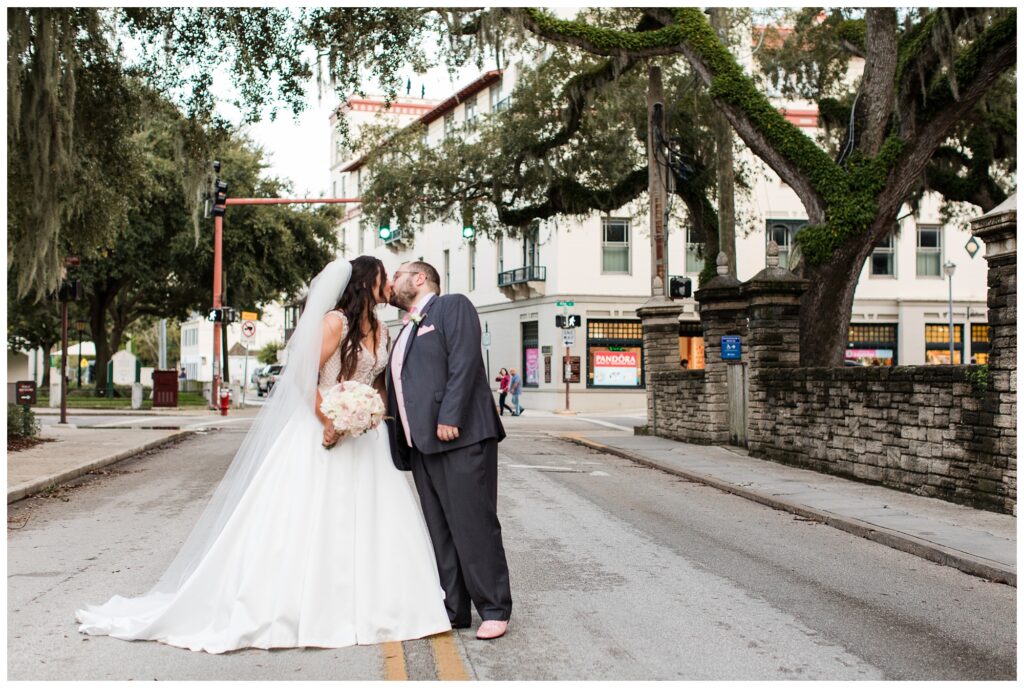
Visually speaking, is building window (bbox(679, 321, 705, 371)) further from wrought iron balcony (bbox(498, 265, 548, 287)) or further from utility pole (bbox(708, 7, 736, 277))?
wrought iron balcony (bbox(498, 265, 548, 287))

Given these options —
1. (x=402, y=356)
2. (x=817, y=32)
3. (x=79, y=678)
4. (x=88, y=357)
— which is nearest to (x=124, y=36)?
(x=402, y=356)

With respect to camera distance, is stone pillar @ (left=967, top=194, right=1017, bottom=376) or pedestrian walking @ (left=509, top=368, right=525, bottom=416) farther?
pedestrian walking @ (left=509, top=368, right=525, bottom=416)

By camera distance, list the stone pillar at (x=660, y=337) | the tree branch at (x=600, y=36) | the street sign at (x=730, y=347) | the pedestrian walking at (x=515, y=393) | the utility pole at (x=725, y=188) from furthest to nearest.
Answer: the pedestrian walking at (x=515, y=393), the stone pillar at (x=660, y=337), the utility pole at (x=725, y=188), the street sign at (x=730, y=347), the tree branch at (x=600, y=36)

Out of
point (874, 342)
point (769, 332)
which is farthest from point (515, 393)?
point (769, 332)

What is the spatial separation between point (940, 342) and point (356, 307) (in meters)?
→ 43.7

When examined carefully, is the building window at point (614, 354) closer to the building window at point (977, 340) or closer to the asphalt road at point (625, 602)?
the building window at point (977, 340)

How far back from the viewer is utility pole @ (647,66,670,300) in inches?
874

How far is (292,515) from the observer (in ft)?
18.9

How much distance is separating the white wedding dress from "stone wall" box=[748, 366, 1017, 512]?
23.9ft

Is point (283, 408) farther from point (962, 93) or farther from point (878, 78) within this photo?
point (878, 78)

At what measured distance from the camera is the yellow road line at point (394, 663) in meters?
5.03

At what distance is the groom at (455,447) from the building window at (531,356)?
38404mm

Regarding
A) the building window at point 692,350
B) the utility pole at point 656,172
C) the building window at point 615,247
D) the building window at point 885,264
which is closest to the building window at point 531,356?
the building window at point 615,247

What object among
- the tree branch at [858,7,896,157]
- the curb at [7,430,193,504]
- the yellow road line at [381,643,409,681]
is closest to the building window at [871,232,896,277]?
the tree branch at [858,7,896,157]
